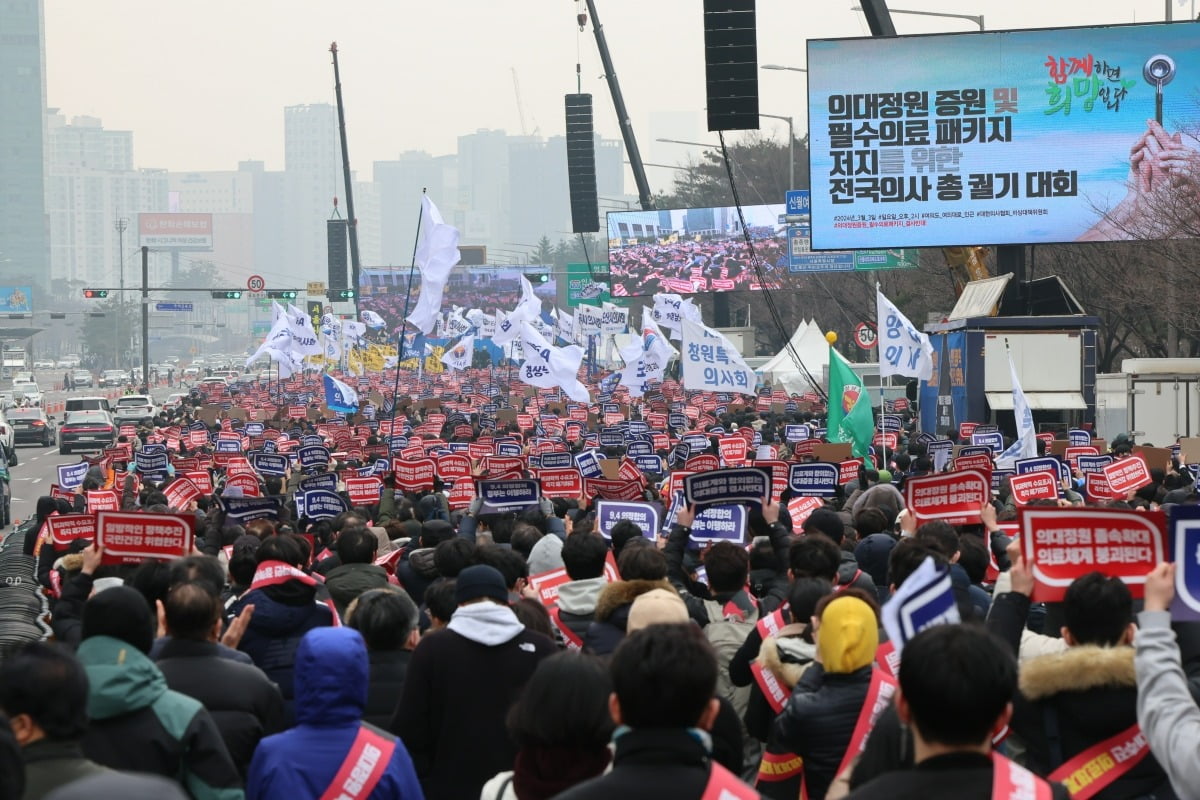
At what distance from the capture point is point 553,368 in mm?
31016

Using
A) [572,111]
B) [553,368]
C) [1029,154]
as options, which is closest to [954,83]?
[1029,154]

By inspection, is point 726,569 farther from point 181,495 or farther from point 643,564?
point 181,495

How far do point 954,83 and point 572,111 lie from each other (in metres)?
23.8

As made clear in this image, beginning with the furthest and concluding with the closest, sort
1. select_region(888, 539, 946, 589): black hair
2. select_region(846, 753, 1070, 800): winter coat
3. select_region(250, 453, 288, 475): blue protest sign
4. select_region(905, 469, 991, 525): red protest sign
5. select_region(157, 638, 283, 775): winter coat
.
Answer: select_region(250, 453, 288, 475): blue protest sign < select_region(905, 469, 991, 525): red protest sign < select_region(888, 539, 946, 589): black hair < select_region(157, 638, 283, 775): winter coat < select_region(846, 753, 1070, 800): winter coat

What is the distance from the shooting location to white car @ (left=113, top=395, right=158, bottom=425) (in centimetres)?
5709

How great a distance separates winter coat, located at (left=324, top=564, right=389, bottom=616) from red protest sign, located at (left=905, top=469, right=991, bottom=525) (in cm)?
284

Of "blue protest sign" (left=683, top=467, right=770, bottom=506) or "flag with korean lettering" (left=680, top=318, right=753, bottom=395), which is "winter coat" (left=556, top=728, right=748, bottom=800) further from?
"flag with korean lettering" (left=680, top=318, right=753, bottom=395)

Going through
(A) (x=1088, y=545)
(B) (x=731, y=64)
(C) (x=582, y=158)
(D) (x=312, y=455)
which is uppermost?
(C) (x=582, y=158)

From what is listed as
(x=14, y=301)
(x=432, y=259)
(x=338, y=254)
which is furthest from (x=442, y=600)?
(x=14, y=301)

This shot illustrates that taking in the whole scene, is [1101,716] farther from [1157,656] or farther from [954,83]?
[954,83]

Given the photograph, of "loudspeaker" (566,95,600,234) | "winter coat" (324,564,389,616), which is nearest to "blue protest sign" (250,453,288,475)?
"winter coat" (324,564,389,616)

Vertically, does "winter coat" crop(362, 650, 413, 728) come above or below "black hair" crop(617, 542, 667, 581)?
below

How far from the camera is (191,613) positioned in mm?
5508

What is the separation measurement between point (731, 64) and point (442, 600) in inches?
844
